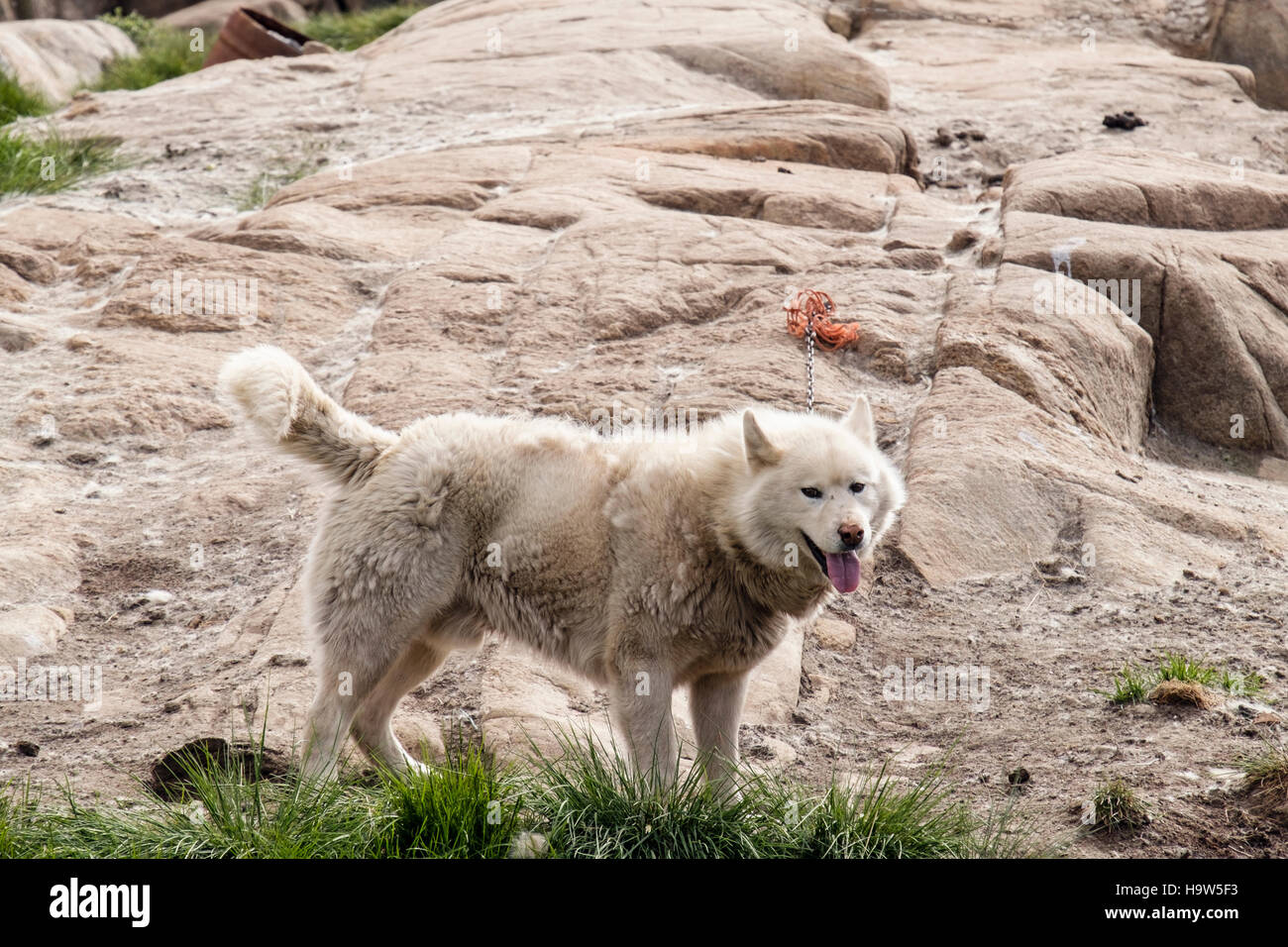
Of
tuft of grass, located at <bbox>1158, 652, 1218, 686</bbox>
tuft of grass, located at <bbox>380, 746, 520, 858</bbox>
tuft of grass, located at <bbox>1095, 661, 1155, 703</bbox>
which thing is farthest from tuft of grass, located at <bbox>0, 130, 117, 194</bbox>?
tuft of grass, located at <bbox>1158, 652, 1218, 686</bbox>

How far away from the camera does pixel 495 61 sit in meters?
14.0

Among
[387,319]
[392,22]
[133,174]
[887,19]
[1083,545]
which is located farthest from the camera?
[392,22]

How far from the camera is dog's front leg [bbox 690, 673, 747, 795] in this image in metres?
4.58

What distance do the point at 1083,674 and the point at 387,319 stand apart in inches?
205

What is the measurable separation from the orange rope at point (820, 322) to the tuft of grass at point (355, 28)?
13072 mm

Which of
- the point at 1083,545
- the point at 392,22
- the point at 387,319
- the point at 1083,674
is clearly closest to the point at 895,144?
the point at 387,319

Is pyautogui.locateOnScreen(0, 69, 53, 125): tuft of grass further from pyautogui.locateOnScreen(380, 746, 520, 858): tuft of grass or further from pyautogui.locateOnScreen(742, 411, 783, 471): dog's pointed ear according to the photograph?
pyautogui.locateOnScreen(380, 746, 520, 858): tuft of grass

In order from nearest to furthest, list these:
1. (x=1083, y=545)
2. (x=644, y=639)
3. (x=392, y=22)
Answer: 1. (x=644, y=639)
2. (x=1083, y=545)
3. (x=392, y=22)

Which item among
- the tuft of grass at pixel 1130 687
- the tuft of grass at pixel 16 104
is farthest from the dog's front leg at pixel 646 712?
the tuft of grass at pixel 16 104

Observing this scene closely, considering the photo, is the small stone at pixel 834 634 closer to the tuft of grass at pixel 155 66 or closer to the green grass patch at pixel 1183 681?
the green grass patch at pixel 1183 681

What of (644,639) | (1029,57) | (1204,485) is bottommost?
(1204,485)

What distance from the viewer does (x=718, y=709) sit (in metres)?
4.61

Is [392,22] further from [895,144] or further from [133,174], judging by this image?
[895,144]

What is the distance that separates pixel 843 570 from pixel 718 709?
2.50 feet
